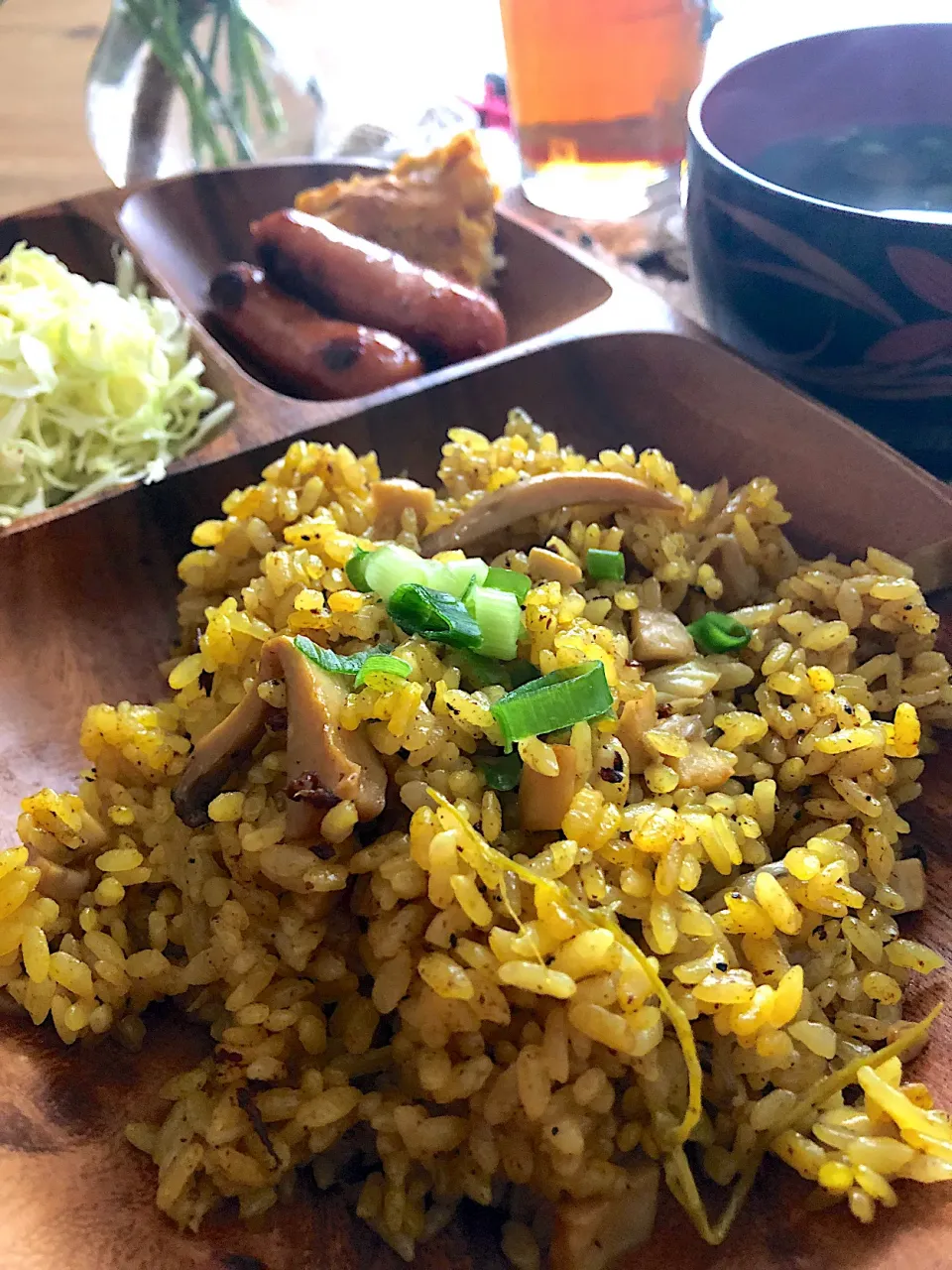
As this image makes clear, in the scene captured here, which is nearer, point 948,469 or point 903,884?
point 903,884

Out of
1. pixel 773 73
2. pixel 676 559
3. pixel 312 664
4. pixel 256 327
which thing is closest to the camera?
pixel 312 664

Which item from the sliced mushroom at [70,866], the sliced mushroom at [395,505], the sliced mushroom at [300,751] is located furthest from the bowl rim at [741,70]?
the sliced mushroom at [70,866]

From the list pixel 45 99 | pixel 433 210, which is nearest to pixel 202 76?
pixel 433 210

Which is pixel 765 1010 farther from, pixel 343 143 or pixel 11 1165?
pixel 343 143

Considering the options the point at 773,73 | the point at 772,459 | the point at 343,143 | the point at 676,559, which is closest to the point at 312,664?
the point at 676,559

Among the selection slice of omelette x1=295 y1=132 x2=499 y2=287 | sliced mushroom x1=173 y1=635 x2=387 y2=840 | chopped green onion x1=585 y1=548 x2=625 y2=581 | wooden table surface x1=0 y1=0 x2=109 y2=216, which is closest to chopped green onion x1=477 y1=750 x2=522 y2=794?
sliced mushroom x1=173 y1=635 x2=387 y2=840

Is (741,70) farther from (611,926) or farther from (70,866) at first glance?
(70,866)

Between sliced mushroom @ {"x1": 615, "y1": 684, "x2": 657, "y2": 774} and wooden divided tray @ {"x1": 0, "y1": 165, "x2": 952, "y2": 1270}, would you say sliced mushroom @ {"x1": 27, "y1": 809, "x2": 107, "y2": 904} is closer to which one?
wooden divided tray @ {"x1": 0, "y1": 165, "x2": 952, "y2": 1270}
